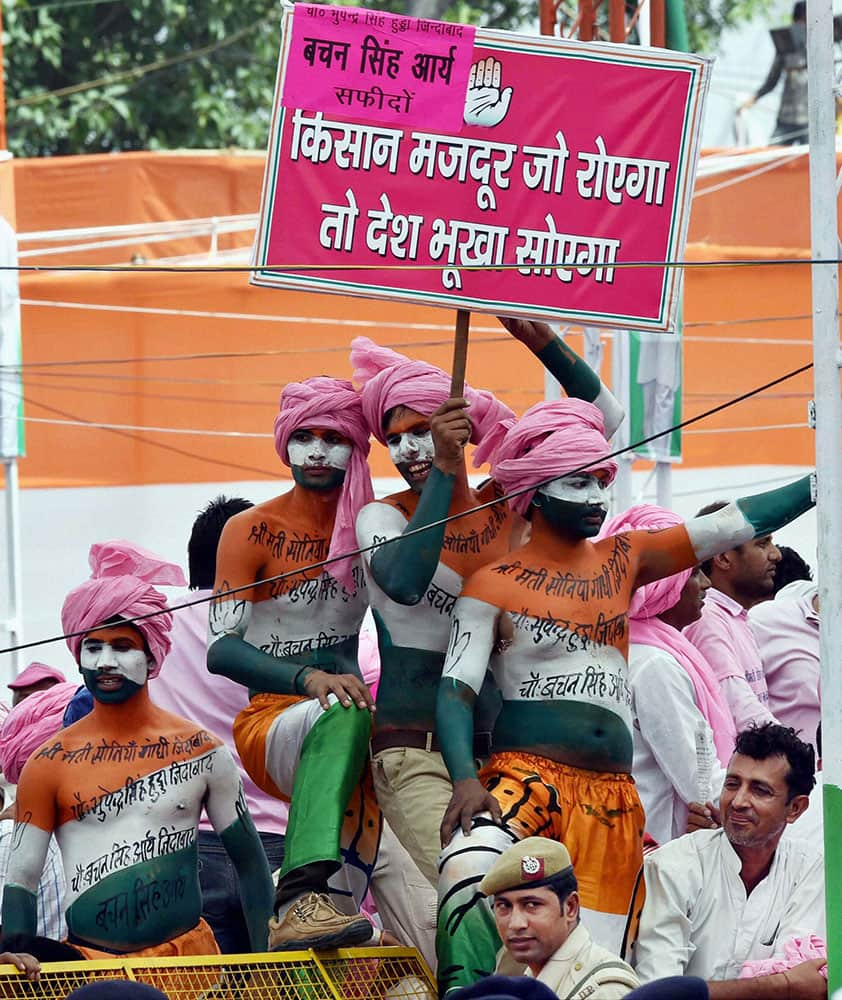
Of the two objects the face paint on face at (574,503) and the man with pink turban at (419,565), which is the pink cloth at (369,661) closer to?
the man with pink turban at (419,565)

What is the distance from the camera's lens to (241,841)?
190 inches

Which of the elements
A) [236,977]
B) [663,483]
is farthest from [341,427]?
[663,483]

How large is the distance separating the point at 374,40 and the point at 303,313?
6.88 meters

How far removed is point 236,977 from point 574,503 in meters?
1.33

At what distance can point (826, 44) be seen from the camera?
4223 mm

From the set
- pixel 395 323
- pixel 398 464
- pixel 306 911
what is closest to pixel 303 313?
pixel 395 323

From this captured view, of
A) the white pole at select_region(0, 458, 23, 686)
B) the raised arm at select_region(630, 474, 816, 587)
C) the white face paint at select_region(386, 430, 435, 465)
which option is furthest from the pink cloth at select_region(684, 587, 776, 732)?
the white pole at select_region(0, 458, 23, 686)

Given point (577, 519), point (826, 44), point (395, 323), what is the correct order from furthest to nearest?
point (395, 323), point (577, 519), point (826, 44)

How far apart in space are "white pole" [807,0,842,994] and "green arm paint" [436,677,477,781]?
79 cm

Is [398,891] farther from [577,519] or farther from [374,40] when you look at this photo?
[374,40]

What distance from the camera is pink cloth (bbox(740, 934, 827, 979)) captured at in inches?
175

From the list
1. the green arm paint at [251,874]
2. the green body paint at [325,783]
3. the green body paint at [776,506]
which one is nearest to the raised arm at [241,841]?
the green arm paint at [251,874]

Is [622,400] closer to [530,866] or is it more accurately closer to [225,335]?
[225,335]

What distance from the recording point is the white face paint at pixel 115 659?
4723 millimetres
